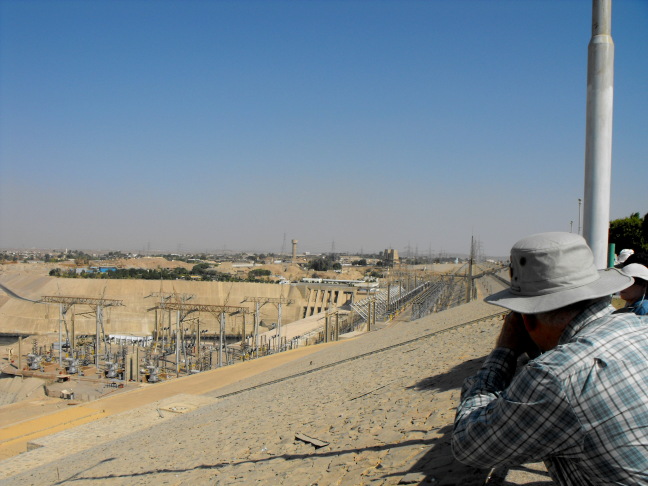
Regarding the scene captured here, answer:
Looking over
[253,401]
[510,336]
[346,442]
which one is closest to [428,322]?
[253,401]

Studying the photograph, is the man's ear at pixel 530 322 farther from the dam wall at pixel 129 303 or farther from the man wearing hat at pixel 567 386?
the dam wall at pixel 129 303

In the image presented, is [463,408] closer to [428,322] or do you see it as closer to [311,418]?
[311,418]

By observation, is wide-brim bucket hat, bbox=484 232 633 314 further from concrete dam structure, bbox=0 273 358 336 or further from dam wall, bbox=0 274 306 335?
dam wall, bbox=0 274 306 335

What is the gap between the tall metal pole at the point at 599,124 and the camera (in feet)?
13.3

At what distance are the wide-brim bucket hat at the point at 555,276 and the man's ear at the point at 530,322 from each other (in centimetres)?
9

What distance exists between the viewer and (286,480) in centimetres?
460

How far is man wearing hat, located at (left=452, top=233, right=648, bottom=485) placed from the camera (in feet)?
4.72

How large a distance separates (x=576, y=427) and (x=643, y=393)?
210mm

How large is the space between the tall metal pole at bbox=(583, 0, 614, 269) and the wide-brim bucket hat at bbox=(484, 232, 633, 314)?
109 inches

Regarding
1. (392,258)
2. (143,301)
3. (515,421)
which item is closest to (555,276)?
(515,421)

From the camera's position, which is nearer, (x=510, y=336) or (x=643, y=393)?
(x=643, y=393)

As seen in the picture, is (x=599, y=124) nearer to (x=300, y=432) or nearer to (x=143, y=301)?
(x=300, y=432)

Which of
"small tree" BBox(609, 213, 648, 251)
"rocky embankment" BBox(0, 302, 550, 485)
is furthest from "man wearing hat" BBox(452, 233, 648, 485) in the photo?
"small tree" BBox(609, 213, 648, 251)

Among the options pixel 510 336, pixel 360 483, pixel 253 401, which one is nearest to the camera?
pixel 510 336
